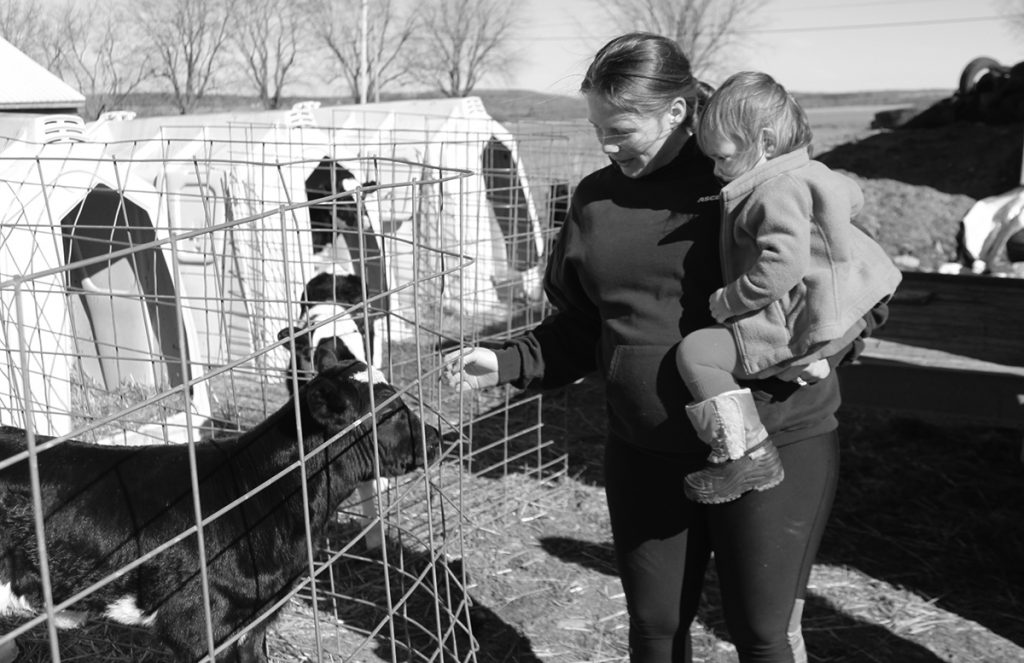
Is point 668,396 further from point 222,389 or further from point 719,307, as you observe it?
point 222,389

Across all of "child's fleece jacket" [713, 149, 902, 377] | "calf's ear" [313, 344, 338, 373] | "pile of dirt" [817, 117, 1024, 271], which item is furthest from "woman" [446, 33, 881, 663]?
"pile of dirt" [817, 117, 1024, 271]

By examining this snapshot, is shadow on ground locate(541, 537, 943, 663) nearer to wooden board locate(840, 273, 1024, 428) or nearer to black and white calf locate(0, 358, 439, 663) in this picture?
wooden board locate(840, 273, 1024, 428)

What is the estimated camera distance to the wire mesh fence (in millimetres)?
2494

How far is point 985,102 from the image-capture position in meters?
16.7

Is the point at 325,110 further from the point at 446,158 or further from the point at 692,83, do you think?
the point at 692,83

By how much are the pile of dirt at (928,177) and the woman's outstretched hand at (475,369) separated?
996cm

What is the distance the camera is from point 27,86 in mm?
5836

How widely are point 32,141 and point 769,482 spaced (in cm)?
442

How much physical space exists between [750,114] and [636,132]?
280mm

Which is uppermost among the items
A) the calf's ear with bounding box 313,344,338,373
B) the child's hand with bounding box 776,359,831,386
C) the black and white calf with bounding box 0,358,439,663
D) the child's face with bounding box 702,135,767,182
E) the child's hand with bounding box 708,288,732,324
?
the child's face with bounding box 702,135,767,182

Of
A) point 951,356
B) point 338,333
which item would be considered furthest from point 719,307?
point 338,333

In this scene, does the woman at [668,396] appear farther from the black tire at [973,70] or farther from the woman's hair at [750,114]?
the black tire at [973,70]

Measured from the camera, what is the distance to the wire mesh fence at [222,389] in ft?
8.18

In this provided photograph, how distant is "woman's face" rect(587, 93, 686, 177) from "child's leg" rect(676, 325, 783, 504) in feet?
1.50
